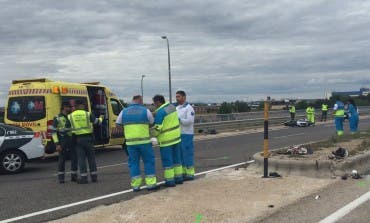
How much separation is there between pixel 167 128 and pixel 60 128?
291 centimetres

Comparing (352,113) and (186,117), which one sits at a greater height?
(186,117)

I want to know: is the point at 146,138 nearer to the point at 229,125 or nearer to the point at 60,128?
the point at 60,128

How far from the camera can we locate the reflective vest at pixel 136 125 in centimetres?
836

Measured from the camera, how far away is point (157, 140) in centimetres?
887

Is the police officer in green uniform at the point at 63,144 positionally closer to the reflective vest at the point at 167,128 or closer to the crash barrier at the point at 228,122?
the reflective vest at the point at 167,128

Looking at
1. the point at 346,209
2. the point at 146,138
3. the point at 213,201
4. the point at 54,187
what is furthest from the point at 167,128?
the point at 346,209

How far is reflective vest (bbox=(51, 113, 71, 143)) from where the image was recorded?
33.8 feet

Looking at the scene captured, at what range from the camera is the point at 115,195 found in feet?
27.4

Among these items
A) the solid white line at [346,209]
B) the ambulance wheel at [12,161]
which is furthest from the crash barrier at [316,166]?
the ambulance wheel at [12,161]

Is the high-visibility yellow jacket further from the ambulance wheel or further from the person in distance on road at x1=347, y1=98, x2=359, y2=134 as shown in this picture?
the person in distance on road at x1=347, y1=98, x2=359, y2=134

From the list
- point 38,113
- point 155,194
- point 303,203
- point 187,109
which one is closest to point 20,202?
point 155,194

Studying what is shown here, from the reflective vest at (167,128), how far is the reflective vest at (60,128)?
2.51 metres

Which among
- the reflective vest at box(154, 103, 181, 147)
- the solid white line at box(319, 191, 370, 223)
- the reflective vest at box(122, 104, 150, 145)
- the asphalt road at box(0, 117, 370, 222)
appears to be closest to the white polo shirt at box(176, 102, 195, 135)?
the reflective vest at box(154, 103, 181, 147)

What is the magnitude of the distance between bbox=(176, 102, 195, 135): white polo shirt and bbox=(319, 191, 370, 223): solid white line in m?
3.39
